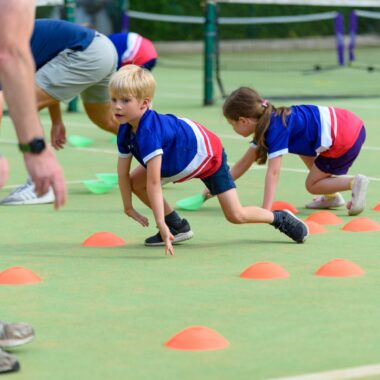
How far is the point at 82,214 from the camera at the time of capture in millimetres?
9305

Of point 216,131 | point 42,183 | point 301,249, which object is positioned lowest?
point 216,131

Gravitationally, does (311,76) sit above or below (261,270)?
below

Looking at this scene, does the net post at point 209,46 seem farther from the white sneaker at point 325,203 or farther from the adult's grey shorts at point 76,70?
the white sneaker at point 325,203

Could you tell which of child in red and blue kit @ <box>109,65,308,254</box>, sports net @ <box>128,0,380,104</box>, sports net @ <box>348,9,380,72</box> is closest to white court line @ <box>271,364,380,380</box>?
child in red and blue kit @ <box>109,65,308,254</box>

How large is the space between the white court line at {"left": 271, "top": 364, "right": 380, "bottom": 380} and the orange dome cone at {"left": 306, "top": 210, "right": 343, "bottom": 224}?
3.83 metres

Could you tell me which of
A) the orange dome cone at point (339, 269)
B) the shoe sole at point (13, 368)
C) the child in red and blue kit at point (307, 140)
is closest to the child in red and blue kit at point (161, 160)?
the child in red and blue kit at point (307, 140)

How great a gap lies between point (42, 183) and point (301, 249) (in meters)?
3.61

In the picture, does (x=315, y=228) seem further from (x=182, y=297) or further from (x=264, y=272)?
(x=182, y=297)

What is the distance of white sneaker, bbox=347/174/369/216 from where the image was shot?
353 inches

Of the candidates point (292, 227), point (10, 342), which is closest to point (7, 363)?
point (10, 342)

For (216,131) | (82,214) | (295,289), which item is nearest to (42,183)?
(295,289)

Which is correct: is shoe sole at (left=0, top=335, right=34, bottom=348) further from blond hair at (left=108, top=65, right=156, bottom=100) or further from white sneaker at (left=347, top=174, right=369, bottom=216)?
white sneaker at (left=347, top=174, right=369, bottom=216)

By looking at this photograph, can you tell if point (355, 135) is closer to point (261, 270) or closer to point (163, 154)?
point (163, 154)

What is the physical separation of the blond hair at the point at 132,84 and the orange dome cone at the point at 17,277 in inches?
52.0
